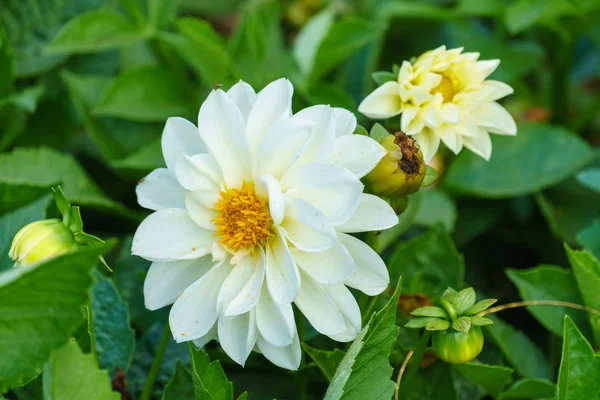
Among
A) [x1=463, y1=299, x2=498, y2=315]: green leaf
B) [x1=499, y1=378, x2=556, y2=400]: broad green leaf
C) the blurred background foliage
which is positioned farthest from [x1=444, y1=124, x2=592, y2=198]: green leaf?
[x1=463, y1=299, x2=498, y2=315]: green leaf

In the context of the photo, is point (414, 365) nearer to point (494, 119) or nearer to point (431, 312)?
point (431, 312)

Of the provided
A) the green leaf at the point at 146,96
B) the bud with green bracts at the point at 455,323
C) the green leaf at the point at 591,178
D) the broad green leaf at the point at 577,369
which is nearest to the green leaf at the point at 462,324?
the bud with green bracts at the point at 455,323

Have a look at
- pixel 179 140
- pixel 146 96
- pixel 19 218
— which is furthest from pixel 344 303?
pixel 146 96

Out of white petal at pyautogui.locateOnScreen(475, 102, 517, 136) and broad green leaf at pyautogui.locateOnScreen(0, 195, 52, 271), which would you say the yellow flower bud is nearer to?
broad green leaf at pyautogui.locateOnScreen(0, 195, 52, 271)

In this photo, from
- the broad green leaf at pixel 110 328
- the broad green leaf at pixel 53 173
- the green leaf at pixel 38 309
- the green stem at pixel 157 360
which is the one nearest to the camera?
the green leaf at pixel 38 309

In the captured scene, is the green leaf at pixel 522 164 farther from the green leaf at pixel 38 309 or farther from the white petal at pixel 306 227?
the green leaf at pixel 38 309

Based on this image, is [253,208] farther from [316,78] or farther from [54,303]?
[316,78]
